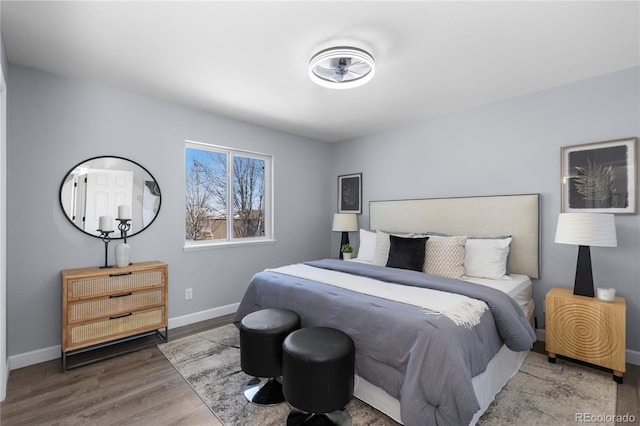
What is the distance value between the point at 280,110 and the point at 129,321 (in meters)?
2.66

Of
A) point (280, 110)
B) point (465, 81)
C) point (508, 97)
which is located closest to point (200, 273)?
point (280, 110)

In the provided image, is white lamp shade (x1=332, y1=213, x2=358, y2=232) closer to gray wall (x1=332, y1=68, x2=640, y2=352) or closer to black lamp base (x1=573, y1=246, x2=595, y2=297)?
gray wall (x1=332, y1=68, x2=640, y2=352)

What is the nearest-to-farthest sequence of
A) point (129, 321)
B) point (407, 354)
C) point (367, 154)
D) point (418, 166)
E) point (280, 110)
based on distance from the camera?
point (407, 354) → point (129, 321) → point (280, 110) → point (418, 166) → point (367, 154)

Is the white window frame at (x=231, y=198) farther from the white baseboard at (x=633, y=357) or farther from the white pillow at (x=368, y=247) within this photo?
the white baseboard at (x=633, y=357)

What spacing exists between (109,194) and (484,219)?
153 inches

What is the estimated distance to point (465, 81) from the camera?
277 cm

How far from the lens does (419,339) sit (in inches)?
66.3

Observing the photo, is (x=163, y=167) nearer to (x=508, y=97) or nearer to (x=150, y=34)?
(x=150, y=34)

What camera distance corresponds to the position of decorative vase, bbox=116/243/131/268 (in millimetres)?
2768

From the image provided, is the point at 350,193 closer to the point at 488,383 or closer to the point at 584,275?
the point at 584,275

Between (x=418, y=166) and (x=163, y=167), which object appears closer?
(x=163, y=167)

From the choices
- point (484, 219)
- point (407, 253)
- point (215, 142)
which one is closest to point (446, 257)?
point (407, 253)

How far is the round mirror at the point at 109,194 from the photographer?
272 centimetres

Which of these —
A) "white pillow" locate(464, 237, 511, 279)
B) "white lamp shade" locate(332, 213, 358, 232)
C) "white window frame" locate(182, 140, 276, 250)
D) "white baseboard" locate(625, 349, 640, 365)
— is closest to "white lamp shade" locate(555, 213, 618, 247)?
"white pillow" locate(464, 237, 511, 279)
